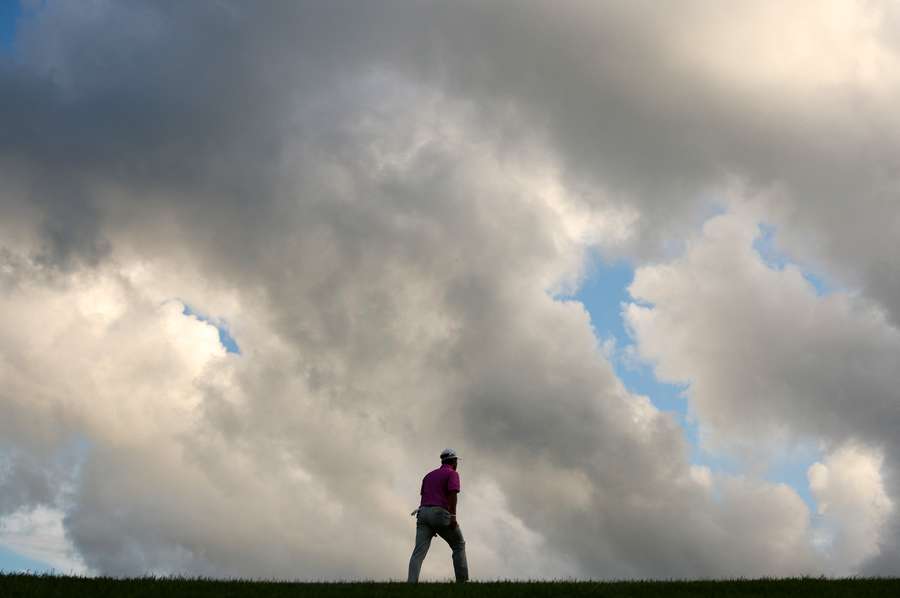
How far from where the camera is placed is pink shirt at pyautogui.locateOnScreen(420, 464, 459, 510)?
2088 centimetres

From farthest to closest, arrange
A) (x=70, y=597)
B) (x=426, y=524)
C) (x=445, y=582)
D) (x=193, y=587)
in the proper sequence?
1. (x=426, y=524)
2. (x=445, y=582)
3. (x=193, y=587)
4. (x=70, y=597)

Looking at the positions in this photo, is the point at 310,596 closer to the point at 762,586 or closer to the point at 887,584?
the point at 762,586

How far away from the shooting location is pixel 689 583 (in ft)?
58.5

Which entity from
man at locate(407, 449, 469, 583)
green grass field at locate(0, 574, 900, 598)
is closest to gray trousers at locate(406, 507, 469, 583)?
man at locate(407, 449, 469, 583)

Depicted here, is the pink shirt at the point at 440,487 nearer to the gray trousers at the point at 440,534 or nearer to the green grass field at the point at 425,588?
the gray trousers at the point at 440,534

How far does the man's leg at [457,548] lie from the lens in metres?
20.6

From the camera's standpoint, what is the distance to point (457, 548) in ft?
68.6

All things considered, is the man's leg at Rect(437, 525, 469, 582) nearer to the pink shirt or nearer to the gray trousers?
the gray trousers

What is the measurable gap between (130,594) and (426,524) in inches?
269

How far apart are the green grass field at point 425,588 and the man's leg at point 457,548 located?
96.6 inches

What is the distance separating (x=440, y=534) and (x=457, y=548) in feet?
1.63

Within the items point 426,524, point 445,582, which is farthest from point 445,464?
point 445,582

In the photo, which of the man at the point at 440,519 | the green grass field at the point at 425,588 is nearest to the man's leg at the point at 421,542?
the man at the point at 440,519

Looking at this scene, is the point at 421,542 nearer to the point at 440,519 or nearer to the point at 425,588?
the point at 440,519
